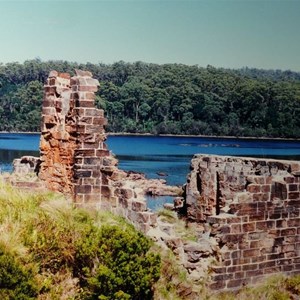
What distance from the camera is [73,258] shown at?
35.0 feet

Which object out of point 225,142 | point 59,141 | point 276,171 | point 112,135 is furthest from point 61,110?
point 112,135

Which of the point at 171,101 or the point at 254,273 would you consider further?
the point at 171,101

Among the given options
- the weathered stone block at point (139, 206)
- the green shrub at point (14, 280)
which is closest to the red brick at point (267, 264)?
the weathered stone block at point (139, 206)

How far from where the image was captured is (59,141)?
45.3ft

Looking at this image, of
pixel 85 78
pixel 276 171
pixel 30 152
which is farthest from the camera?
pixel 30 152

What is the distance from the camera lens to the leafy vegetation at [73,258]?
997cm

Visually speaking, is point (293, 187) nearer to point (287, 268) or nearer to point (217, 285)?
point (287, 268)

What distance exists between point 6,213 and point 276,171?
24.7 ft

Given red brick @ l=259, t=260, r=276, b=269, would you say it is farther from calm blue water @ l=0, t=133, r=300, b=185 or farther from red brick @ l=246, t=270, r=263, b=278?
calm blue water @ l=0, t=133, r=300, b=185

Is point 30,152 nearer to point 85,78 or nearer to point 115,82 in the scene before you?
point 115,82

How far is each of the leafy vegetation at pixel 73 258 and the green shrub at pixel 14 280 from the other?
0.05 ft

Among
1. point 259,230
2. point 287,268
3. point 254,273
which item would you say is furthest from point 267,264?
point 259,230

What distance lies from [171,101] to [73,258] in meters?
88.5

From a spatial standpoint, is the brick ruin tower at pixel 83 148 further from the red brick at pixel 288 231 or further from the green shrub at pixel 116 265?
the red brick at pixel 288 231
